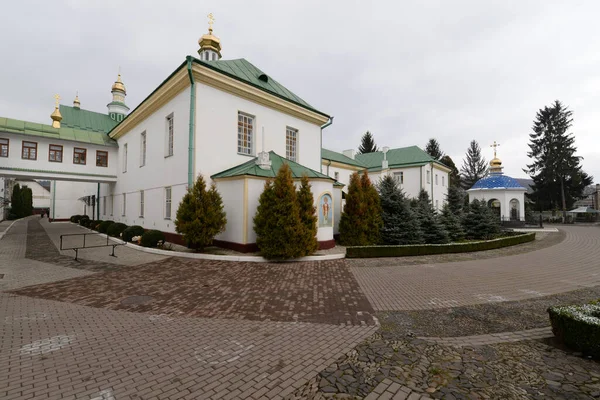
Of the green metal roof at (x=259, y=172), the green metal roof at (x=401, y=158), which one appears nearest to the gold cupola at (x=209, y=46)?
the green metal roof at (x=259, y=172)

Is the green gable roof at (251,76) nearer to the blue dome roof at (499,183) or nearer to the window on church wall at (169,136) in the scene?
the window on church wall at (169,136)

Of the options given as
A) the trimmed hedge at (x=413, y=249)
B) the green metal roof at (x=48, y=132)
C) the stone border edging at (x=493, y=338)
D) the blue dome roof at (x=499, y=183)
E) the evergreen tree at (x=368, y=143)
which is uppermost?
the evergreen tree at (x=368, y=143)

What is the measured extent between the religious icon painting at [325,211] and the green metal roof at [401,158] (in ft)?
80.9

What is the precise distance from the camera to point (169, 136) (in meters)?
15.6

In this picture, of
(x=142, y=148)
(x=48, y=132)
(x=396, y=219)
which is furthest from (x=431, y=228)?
(x=48, y=132)

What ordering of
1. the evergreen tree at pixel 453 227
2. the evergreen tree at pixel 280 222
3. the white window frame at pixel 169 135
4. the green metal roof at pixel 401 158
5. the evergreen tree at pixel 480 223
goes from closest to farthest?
1. the evergreen tree at pixel 280 222
2. the white window frame at pixel 169 135
3. the evergreen tree at pixel 453 227
4. the evergreen tree at pixel 480 223
5. the green metal roof at pixel 401 158

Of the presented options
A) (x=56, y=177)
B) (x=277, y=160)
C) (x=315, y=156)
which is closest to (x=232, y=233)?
(x=277, y=160)

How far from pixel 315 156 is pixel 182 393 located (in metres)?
17.6

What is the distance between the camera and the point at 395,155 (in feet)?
121

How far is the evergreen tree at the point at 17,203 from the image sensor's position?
137 feet

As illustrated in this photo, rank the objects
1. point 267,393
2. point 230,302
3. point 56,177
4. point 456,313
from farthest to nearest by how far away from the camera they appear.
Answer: point 56,177 → point 230,302 → point 456,313 → point 267,393

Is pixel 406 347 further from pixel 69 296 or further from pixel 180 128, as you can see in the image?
pixel 180 128

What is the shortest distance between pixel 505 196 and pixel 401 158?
12504mm

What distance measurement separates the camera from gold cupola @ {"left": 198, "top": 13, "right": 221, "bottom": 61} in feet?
61.0
